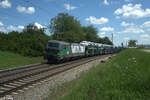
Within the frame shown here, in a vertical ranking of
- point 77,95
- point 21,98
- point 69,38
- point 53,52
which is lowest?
point 21,98

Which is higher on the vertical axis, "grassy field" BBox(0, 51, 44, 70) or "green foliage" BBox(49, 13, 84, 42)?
"green foliage" BBox(49, 13, 84, 42)

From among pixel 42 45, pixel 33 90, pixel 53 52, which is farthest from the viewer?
pixel 42 45

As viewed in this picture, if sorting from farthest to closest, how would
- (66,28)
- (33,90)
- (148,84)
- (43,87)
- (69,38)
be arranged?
(66,28) < (69,38) < (43,87) < (33,90) < (148,84)

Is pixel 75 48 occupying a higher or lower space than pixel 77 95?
higher

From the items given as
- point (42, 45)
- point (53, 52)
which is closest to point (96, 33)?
point (42, 45)

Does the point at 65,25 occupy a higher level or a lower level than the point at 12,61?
higher

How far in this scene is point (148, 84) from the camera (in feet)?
18.2

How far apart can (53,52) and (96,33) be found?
69.0 metres

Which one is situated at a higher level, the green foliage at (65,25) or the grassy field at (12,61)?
the green foliage at (65,25)

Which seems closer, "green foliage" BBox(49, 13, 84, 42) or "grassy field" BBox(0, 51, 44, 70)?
"grassy field" BBox(0, 51, 44, 70)

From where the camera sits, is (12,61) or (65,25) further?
(65,25)

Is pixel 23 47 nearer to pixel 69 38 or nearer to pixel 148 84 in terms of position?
pixel 69 38

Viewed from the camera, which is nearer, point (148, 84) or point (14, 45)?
point (148, 84)

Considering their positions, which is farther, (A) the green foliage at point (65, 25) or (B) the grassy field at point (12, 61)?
(A) the green foliage at point (65, 25)
